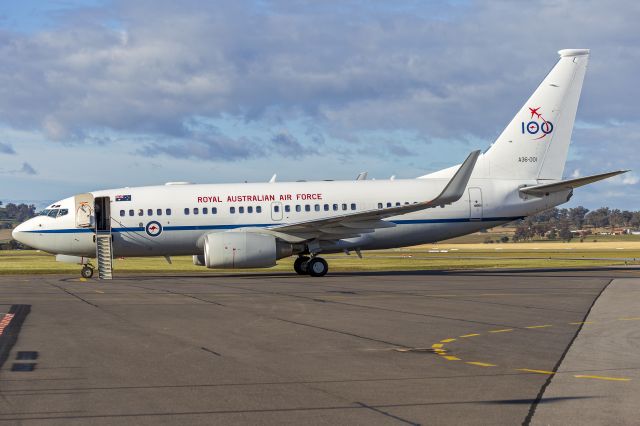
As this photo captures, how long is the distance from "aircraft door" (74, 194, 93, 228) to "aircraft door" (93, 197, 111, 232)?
247 mm

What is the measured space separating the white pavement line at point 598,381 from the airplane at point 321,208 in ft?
63.0

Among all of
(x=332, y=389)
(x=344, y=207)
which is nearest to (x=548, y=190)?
(x=344, y=207)

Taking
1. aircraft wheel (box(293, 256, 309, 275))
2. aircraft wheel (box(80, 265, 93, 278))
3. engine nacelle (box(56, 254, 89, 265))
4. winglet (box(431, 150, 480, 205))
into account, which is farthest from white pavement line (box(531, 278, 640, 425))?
engine nacelle (box(56, 254, 89, 265))

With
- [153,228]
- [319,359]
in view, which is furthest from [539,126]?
[319,359]

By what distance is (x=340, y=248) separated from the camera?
3584cm

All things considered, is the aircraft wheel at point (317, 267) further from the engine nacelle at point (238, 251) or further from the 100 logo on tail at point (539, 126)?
Answer: the 100 logo on tail at point (539, 126)

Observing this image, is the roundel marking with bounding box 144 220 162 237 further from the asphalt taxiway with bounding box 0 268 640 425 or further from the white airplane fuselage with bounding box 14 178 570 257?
the asphalt taxiway with bounding box 0 268 640 425

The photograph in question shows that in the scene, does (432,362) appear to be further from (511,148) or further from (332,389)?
(511,148)

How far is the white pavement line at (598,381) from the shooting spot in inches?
330

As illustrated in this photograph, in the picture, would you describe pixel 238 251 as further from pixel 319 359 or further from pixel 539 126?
pixel 319 359

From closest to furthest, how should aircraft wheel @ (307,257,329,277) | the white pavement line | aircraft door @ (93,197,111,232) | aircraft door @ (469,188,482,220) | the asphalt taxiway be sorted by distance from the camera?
the white pavement line, the asphalt taxiway, aircraft wheel @ (307,257,329,277), aircraft door @ (93,197,111,232), aircraft door @ (469,188,482,220)

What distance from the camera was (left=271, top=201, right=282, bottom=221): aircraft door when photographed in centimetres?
3597

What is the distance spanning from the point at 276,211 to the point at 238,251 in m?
3.84

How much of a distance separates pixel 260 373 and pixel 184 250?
2576 centimetres
